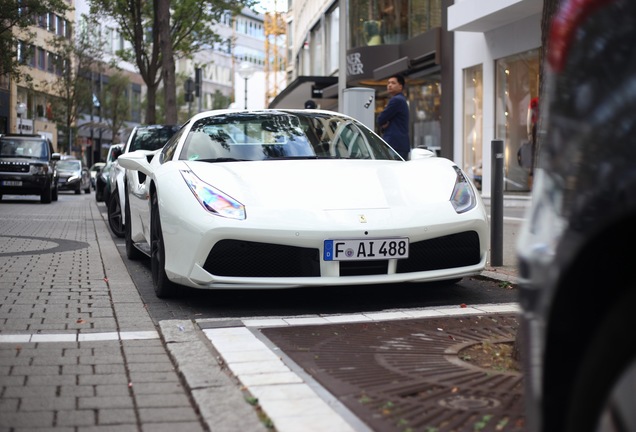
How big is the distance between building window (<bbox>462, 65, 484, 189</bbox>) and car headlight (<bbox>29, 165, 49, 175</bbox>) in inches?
458

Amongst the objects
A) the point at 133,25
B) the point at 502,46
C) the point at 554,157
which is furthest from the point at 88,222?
the point at 133,25

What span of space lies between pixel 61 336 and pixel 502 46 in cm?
1589

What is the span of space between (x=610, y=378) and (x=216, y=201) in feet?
13.7

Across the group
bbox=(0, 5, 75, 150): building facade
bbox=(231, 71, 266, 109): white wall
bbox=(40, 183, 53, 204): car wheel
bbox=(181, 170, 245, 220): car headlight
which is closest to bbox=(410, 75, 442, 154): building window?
bbox=(40, 183, 53, 204): car wheel

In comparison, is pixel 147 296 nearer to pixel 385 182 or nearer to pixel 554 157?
pixel 385 182

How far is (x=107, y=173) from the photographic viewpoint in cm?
1938

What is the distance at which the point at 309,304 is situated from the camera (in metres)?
6.17

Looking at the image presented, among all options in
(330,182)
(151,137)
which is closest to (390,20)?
(151,137)

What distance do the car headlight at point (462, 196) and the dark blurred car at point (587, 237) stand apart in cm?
389

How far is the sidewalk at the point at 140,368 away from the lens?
338cm

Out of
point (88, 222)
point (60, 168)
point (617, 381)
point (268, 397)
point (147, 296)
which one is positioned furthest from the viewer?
point (60, 168)

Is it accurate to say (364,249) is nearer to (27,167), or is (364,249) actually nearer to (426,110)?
(426,110)

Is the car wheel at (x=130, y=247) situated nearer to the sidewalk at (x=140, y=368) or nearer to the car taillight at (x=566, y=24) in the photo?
the sidewalk at (x=140, y=368)

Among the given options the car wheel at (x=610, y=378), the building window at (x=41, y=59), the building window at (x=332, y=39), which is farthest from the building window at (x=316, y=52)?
the car wheel at (x=610, y=378)
